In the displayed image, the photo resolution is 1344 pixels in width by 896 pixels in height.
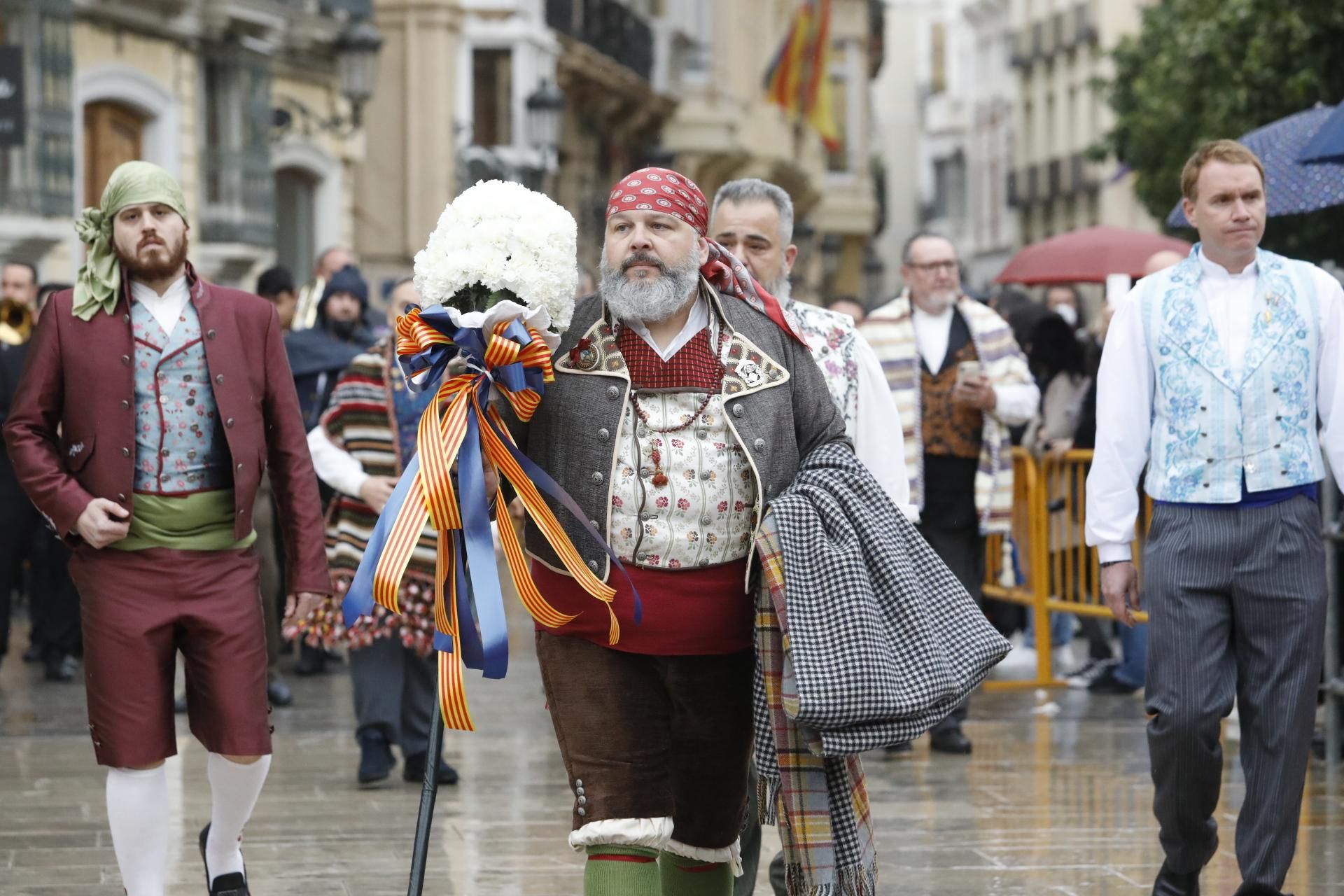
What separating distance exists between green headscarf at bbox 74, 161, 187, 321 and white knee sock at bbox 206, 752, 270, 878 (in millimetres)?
1254

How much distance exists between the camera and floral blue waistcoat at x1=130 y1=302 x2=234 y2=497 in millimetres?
6316

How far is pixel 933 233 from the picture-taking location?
10.1 meters

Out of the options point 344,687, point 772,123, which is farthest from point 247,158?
point 772,123

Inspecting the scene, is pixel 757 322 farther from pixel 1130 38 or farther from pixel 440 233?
pixel 1130 38

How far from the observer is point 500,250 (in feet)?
17.1

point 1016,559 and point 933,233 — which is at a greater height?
point 933,233

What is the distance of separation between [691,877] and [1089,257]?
11473 mm

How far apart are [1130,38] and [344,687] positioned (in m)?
28.9

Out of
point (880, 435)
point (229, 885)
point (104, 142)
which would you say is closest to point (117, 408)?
point (229, 885)

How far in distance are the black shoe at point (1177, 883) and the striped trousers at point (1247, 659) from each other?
148mm

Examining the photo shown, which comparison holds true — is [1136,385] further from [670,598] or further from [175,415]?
[175,415]

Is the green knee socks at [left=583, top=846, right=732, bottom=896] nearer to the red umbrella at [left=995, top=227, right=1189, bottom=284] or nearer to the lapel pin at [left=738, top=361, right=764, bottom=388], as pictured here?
the lapel pin at [left=738, top=361, right=764, bottom=388]

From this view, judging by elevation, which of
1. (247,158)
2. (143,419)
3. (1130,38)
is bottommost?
(143,419)

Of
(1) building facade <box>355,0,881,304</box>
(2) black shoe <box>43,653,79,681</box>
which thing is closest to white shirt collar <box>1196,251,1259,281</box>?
(2) black shoe <box>43,653,79,681</box>
